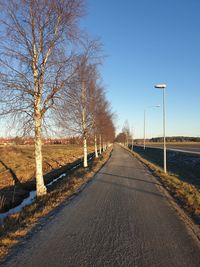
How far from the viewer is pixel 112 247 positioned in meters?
5.16

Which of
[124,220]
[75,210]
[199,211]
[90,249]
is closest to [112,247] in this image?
[90,249]

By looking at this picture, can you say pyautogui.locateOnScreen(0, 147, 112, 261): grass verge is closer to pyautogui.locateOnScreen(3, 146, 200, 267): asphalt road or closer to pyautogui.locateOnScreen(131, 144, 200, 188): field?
pyautogui.locateOnScreen(3, 146, 200, 267): asphalt road

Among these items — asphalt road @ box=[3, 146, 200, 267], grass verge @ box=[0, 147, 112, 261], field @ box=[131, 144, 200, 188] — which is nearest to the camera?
asphalt road @ box=[3, 146, 200, 267]

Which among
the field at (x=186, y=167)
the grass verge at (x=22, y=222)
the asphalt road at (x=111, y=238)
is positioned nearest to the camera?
the asphalt road at (x=111, y=238)

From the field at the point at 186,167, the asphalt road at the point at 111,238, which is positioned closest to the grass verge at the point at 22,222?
the asphalt road at the point at 111,238

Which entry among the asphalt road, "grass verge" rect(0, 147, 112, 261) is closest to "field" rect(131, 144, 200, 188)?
the asphalt road

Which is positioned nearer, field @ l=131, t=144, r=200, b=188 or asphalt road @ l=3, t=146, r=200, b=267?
asphalt road @ l=3, t=146, r=200, b=267

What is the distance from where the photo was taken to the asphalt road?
182 inches

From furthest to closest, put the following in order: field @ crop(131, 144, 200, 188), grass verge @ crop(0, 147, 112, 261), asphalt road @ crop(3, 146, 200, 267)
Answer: field @ crop(131, 144, 200, 188) → grass verge @ crop(0, 147, 112, 261) → asphalt road @ crop(3, 146, 200, 267)

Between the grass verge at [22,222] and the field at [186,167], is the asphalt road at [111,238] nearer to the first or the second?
the grass verge at [22,222]

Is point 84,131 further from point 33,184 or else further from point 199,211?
point 199,211

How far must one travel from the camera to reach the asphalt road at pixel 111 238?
462 cm

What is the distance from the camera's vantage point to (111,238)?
5656 millimetres

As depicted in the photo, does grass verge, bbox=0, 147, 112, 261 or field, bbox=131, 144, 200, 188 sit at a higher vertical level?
grass verge, bbox=0, 147, 112, 261
